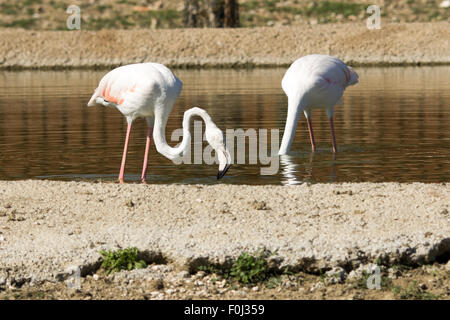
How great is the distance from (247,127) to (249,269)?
369 inches

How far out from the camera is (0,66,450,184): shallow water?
11805mm

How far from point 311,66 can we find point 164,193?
4716 mm

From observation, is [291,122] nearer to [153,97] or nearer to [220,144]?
[153,97]

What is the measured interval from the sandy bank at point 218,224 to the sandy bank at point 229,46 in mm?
26443

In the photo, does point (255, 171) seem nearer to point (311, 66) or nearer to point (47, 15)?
point (311, 66)

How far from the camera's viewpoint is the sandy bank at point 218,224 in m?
7.32

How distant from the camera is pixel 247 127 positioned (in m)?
16.4

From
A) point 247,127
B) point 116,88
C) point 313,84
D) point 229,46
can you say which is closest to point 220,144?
point 116,88

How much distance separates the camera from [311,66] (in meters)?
13.3

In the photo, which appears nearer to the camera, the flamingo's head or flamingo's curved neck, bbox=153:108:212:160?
the flamingo's head

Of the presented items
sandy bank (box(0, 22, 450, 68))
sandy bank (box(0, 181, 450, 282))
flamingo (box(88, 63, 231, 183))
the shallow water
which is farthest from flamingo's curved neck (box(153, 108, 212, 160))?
sandy bank (box(0, 22, 450, 68))

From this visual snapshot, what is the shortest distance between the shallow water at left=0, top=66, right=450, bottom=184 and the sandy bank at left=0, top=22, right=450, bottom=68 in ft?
25.7

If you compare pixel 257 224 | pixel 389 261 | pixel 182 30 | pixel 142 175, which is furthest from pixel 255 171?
pixel 182 30

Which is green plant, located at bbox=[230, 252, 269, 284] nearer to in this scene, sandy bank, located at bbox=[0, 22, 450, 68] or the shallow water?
the shallow water
